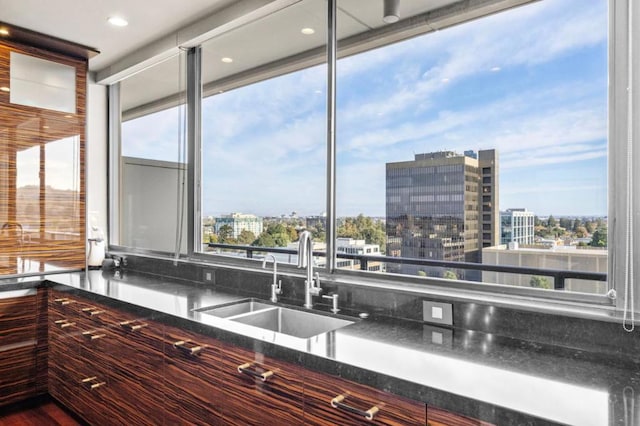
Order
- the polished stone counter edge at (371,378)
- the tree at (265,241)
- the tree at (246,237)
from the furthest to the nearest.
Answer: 1. the tree at (246,237)
2. the tree at (265,241)
3. the polished stone counter edge at (371,378)

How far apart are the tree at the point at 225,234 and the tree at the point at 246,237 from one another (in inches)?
3.6

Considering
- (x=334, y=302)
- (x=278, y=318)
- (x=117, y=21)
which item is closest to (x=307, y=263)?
(x=334, y=302)

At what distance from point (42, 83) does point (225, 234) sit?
1.82 metres

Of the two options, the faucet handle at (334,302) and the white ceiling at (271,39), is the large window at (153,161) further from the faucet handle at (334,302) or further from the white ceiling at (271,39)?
the faucet handle at (334,302)

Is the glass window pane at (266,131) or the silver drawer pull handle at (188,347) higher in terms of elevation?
the glass window pane at (266,131)

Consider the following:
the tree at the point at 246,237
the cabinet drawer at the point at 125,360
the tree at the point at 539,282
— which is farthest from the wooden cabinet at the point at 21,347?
the tree at the point at 539,282

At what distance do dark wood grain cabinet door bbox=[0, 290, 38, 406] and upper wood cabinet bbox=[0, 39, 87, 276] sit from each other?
→ 0.86 ft

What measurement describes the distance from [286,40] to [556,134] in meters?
1.85

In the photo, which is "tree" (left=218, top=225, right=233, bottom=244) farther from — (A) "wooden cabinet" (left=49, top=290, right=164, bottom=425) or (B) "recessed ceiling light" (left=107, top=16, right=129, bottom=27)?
(B) "recessed ceiling light" (left=107, top=16, right=129, bottom=27)

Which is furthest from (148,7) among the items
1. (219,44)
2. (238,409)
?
(238,409)

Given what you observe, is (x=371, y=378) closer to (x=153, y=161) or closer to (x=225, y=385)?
(x=225, y=385)

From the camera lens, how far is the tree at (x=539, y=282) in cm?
166

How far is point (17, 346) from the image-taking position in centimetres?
289

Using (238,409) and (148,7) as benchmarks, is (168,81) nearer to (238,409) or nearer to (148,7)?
(148,7)
